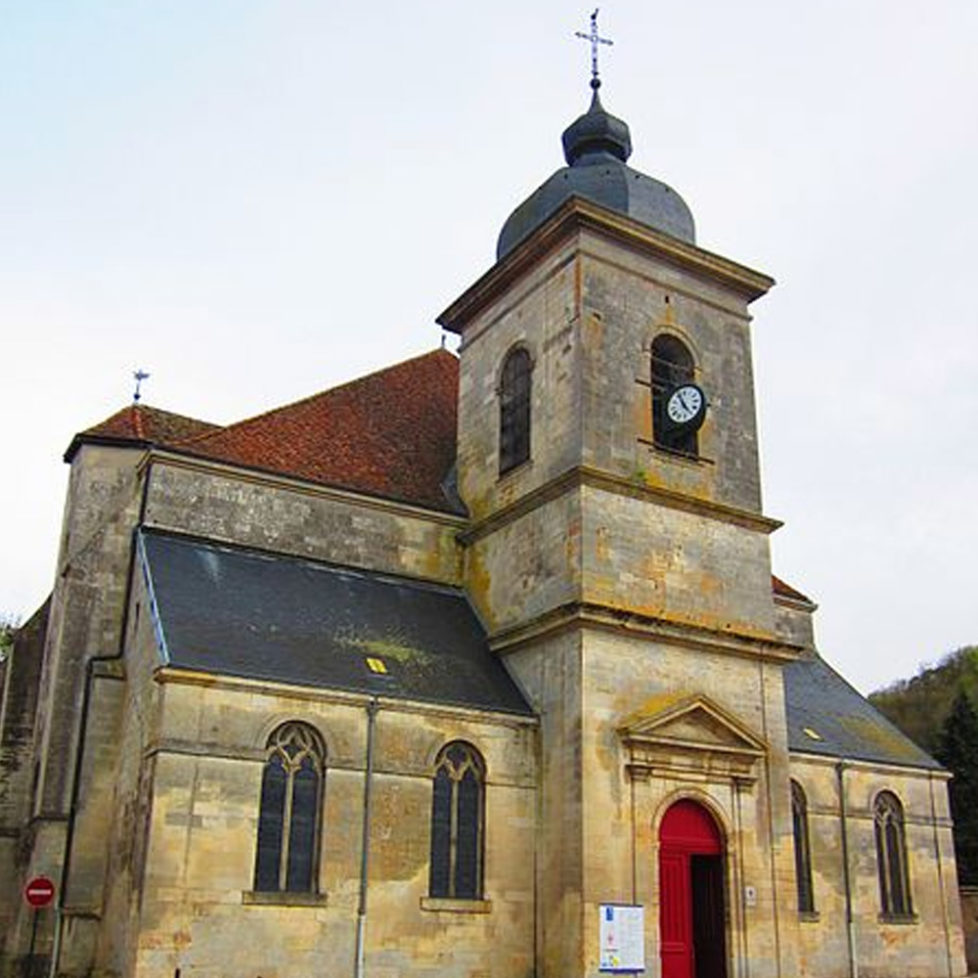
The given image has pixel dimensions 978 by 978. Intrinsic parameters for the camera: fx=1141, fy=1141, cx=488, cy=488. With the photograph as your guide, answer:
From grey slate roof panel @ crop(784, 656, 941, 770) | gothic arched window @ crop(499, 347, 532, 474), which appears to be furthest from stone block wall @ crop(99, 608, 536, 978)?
grey slate roof panel @ crop(784, 656, 941, 770)

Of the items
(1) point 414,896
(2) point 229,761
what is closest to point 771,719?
(1) point 414,896

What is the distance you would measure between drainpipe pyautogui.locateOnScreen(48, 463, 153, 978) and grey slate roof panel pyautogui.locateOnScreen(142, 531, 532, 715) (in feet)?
2.48

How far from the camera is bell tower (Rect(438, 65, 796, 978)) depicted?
17.8m

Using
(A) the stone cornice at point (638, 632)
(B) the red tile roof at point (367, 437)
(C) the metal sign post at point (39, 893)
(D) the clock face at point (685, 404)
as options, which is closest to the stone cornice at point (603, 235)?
(B) the red tile roof at point (367, 437)

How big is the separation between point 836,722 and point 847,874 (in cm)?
364

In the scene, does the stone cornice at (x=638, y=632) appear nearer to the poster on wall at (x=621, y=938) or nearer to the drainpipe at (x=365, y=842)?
the drainpipe at (x=365, y=842)

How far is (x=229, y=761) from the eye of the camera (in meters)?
15.7

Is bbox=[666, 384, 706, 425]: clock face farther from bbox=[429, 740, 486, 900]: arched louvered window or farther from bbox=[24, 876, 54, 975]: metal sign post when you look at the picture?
bbox=[24, 876, 54, 975]: metal sign post

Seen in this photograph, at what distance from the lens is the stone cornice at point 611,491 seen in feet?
63.4

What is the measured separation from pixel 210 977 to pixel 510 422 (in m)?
11.4

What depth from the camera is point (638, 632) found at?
18797 mm

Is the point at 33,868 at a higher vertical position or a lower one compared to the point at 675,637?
lower

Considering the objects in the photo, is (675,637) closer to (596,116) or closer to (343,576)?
(343,576)

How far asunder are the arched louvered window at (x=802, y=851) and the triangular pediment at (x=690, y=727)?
3910mm
